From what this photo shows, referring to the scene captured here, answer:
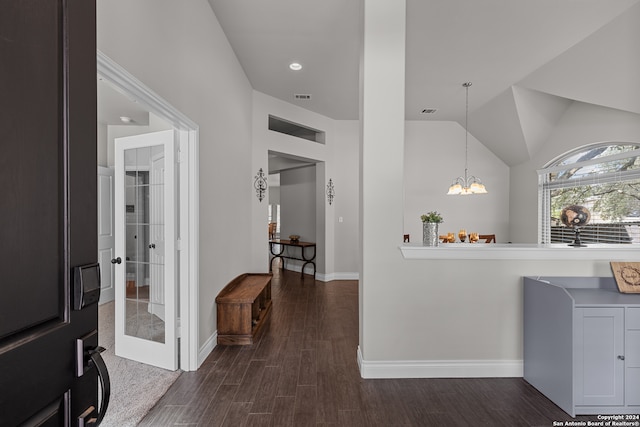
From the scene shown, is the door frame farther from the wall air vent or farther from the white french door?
the wall air vent

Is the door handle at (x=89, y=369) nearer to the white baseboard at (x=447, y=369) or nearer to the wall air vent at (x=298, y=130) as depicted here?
the white baseboard at (x=447, y=369)

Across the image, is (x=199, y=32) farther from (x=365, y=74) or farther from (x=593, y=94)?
(x=593, y=94)

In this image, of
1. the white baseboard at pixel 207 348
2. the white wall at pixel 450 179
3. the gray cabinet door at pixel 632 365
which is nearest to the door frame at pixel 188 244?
the white baseboard at pixel 207 348

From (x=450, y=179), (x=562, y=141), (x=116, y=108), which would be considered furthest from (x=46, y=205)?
(x=450, y=179)

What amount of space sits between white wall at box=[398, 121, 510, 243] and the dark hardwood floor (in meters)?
4.43

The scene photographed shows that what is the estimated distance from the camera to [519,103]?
498cm

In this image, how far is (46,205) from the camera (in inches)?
25.0

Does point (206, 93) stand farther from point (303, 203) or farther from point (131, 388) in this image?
point (303, 203)

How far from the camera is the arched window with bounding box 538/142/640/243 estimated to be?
13.9 feet

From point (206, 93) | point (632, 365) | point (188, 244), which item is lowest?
point (632, 365)

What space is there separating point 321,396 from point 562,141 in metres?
5.70

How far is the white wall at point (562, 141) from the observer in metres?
4.21

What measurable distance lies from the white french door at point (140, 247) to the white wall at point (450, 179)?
518cm

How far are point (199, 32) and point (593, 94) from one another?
492cm
